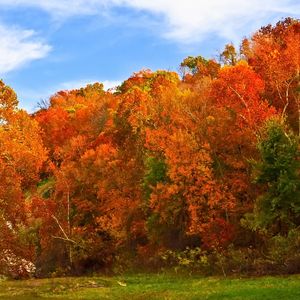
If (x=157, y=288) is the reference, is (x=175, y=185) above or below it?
above

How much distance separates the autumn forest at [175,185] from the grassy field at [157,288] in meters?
2.73

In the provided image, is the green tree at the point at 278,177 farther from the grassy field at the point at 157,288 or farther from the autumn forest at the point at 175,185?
the grassy field at the point at 157,288

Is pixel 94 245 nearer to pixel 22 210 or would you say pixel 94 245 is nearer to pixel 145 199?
pixel 145 199

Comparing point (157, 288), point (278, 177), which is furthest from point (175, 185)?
point (157, 288)

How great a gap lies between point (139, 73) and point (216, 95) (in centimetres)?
5556

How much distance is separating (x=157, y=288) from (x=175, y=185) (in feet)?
41.6

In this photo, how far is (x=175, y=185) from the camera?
46.8 meters

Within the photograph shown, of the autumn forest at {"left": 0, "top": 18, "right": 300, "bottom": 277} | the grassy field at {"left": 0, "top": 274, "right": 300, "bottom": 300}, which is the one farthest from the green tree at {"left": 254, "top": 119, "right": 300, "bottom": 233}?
the grassy field at {"left": 0, "top": 274, "right": 300, "bottom": 300}

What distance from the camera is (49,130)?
337ft

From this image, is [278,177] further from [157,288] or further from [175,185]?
[157,288]

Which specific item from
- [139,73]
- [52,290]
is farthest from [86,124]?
[52,290]

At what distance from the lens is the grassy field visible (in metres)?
28.2

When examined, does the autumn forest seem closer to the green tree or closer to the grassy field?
the green tree

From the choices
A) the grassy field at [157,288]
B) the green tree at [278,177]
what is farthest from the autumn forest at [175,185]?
the grassy field at [157,288]
